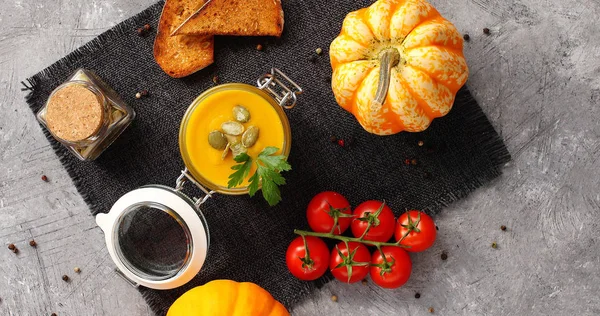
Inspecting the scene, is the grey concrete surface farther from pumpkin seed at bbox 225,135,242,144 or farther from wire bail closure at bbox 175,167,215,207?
pumpkin seed at bbox 225,135,242,144

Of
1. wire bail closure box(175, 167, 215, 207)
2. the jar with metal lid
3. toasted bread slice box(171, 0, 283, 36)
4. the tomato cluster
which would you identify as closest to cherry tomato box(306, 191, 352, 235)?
the tomato cluster

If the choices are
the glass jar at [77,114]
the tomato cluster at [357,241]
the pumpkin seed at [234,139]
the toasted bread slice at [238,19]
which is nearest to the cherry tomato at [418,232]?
the tomato cluster at [357,241]

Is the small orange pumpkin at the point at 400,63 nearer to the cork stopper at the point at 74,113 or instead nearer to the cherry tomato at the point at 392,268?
the cherry tomato at the point at 392,268

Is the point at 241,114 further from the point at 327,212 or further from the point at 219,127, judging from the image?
the point at 327,212

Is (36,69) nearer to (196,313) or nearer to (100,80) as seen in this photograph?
(100,80)

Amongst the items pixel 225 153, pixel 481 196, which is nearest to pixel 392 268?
pixel 481 196

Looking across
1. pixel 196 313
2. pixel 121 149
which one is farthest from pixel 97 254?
pixel 196 313
